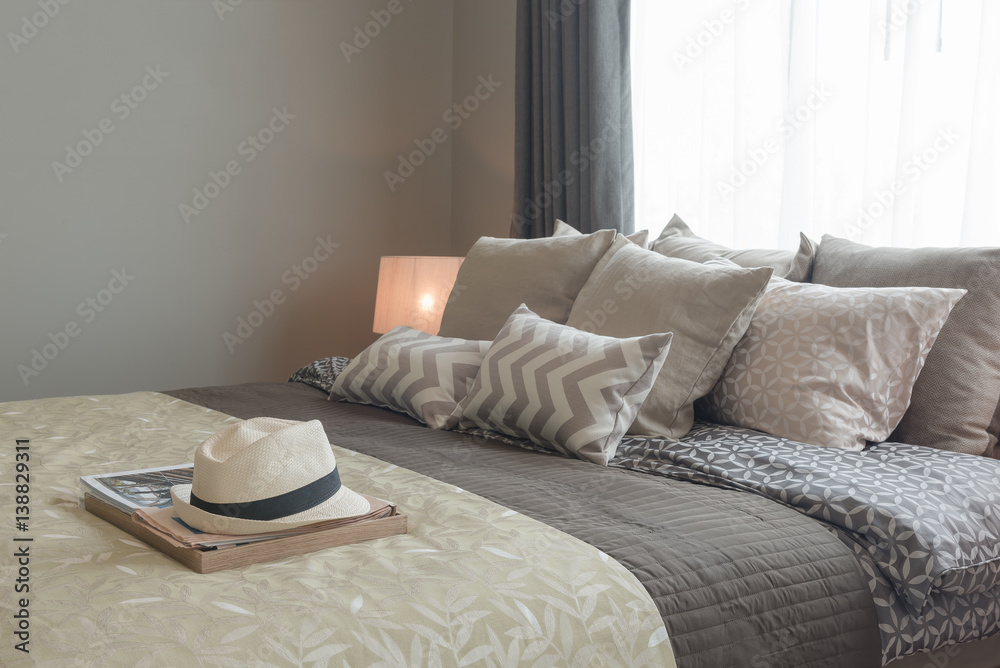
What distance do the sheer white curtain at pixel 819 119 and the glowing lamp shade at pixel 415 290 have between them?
737mm

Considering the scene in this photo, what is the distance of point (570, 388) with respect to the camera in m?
1.70

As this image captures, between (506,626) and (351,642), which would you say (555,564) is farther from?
(351,642)

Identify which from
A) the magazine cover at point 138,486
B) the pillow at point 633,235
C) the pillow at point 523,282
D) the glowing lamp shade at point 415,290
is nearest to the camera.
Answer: the magazine cover at point 138,486

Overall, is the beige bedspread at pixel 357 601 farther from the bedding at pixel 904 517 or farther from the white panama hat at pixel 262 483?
the bedding at pixel 904 517

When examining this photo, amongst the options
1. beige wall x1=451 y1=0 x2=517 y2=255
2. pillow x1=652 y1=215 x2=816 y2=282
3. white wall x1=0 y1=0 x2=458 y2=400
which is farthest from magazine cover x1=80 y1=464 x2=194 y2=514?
beige wall x1=451 y1=0 x2=517 y2=255

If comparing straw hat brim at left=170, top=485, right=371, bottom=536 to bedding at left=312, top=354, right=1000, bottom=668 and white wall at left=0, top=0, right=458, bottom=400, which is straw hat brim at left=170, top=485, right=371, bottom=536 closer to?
bedding at left=312, top=354, right=1000, bottom=668

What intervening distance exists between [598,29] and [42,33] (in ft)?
6.59

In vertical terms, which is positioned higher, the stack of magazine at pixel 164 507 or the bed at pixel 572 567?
the stack of magazine at pixel 164 507

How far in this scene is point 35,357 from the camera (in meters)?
3.23

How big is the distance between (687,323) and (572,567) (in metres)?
0.88

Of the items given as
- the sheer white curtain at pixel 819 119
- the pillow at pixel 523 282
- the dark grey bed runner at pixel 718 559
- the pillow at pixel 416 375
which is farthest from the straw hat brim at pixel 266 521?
the sheer white curtain at pixel 819 119

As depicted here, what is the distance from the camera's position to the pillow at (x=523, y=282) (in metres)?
2.24

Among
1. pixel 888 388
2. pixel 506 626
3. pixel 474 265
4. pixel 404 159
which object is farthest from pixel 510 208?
pixel 506 626

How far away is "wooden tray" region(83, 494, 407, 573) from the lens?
1.01 meters
